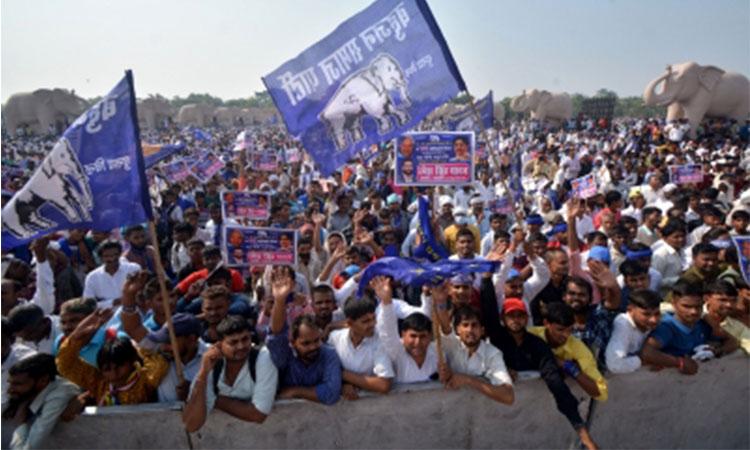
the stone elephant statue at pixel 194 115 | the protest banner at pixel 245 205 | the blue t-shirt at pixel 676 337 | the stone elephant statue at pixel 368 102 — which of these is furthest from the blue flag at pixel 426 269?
the stone elephant statue at pixel 194 115

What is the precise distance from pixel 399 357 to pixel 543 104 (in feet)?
122

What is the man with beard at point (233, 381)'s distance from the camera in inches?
115

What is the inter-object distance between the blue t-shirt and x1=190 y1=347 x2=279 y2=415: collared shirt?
98.0 inches

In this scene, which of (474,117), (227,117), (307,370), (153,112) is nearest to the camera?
(307,370)

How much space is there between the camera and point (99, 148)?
3.39 m

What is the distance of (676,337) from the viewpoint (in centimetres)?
346

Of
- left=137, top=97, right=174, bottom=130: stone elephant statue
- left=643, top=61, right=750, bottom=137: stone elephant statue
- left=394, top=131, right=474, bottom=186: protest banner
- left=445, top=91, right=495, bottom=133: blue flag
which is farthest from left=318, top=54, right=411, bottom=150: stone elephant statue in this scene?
left=137, top=97, right=174, bottom=130: stone elephant statue

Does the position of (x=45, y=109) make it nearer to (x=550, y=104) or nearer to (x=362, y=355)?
(x=550, y=104)

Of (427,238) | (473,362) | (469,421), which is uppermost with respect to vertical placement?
(427,238)

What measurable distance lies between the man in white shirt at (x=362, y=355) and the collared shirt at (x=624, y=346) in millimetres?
1432

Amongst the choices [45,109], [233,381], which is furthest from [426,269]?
[45,109]

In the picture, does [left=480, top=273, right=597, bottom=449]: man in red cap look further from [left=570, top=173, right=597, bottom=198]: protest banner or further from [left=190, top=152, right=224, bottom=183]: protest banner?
[left=190, top=152, right=224, bottom=183]: protest banner

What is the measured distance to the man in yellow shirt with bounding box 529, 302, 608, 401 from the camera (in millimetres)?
3199

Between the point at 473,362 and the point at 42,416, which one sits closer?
the point at 42,416
